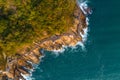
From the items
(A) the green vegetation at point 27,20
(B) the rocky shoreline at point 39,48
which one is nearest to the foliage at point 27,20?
(A) the green vegetation at point 27,20

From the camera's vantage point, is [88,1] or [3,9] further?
[88,1]

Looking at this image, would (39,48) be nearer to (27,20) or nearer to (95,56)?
(27,20)

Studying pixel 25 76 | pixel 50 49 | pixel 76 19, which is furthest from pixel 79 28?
pixel 25 76

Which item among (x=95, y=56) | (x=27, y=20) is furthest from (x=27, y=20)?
(x=95, y=56)

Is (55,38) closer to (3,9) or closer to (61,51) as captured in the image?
(61,51)

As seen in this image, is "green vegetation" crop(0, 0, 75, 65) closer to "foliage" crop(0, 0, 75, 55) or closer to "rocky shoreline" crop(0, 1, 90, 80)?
"foliage" crop(0, 0, 75, 55)

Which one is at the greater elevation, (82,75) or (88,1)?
(88,1)

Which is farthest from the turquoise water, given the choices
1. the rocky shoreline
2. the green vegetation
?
the green vegetation

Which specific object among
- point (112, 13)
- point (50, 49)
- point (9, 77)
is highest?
point (112, 13)

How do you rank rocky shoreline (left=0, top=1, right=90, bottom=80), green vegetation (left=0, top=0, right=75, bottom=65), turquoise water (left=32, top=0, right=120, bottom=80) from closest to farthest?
green vegetation (left=0, top=0, right=75, bottom=65) → rocky shoreline (left=0, top=1, right=90, bottom=80) → turquoise water (left=32, top=0, right=120, bottom=80)
